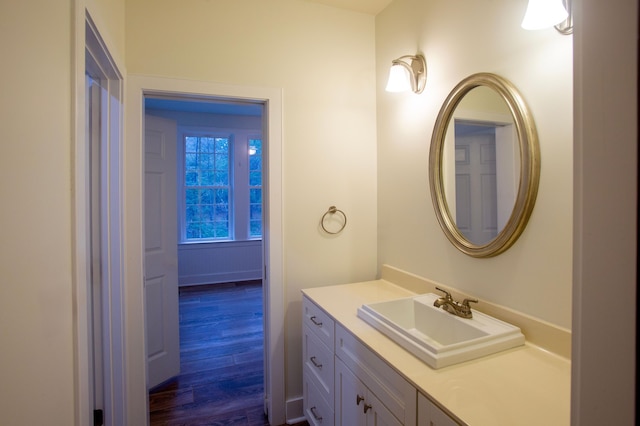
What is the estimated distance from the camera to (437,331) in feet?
4.99

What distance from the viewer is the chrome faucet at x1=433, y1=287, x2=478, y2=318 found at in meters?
1.41

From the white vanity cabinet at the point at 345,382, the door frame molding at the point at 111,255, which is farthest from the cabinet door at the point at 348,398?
the door frame molding at the point at 111,255

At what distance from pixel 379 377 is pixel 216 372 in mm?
1922

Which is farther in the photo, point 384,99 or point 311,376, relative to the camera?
point 384,99

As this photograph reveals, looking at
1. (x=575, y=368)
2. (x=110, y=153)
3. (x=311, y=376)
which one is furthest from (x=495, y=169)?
(x=110, y=153)

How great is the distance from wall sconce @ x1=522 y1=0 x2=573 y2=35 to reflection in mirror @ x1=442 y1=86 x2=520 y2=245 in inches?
11.7

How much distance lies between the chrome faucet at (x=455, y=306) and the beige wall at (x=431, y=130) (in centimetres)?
11

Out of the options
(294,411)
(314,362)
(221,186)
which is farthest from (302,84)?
(221,186)

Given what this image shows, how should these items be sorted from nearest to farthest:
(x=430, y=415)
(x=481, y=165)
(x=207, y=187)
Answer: (x=430, y=415) < (x=481, y=165) < (x=207, y=187)

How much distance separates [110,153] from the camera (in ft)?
5.49

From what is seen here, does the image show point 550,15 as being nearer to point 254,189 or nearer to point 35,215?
point 35,215

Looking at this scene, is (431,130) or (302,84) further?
(302,84)

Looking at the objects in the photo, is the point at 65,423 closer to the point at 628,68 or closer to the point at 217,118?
the point at 628,68

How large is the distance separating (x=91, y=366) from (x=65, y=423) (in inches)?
35.5
